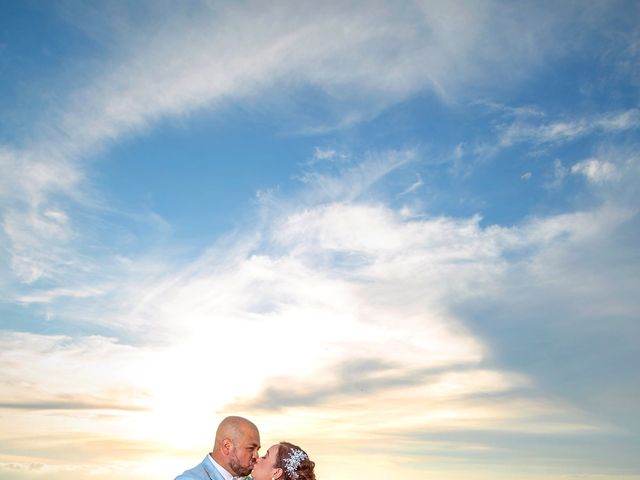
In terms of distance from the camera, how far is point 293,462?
1473cm

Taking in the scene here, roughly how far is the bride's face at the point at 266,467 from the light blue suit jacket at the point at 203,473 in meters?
1.86

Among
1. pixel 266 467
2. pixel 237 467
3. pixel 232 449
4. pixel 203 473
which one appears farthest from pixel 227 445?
pixel 266 467

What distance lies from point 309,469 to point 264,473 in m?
1.14

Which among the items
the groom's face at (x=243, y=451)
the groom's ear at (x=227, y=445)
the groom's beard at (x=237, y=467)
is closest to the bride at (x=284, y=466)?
the groom's beard at (x=237, y=467)

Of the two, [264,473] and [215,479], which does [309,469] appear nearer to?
[264,473]

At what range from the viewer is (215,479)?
1285cm

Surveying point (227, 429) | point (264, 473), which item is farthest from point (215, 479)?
point (264, 473)

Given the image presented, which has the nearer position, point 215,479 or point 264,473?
point 215,479

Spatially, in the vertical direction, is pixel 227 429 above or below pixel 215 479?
above

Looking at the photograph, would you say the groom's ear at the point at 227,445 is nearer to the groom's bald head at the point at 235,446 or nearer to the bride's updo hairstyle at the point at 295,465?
the groom's bald head at the point at 235,446

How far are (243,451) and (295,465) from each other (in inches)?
80.3

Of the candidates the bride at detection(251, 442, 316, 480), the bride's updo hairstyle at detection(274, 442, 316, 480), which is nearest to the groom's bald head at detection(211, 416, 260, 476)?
the bride at detection(251, 442, 316, 480)

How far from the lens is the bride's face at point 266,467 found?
1473 cm

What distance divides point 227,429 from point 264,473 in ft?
7.64
